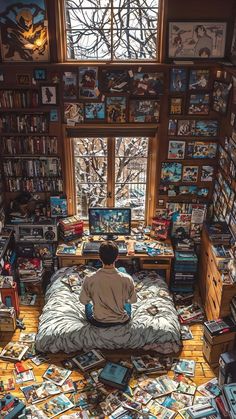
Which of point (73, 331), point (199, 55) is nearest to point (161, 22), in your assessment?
point (199, 55)

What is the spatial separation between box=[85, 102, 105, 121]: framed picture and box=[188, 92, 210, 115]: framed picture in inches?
39.5

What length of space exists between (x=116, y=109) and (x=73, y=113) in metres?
0.50

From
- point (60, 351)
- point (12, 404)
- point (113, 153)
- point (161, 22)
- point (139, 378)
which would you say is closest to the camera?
point (12, 404)

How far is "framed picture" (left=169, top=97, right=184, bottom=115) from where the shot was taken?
505cm

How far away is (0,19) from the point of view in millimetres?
4723

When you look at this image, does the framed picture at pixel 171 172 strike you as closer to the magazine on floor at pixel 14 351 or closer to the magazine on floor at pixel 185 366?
the magazine on floor at pixel 185 366

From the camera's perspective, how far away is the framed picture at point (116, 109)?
5.07 meters

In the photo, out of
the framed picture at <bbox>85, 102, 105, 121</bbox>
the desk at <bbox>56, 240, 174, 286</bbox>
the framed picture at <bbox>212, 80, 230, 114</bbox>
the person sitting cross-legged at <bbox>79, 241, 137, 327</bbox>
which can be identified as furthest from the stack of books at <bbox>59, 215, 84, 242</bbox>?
the framed picture at <bbox>212, 80, 230, 114</bbox>

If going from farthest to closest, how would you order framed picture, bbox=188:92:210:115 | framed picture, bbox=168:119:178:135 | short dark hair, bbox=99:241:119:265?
1. framed picture, bbox=168:119:178:135
2. framed picture, bbox=188:92:210:115
3. short dark hair, bbox=99:241:119:265

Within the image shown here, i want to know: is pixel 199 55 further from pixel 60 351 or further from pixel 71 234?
pixel 60 351

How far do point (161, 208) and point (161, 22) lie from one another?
2172 millimetres

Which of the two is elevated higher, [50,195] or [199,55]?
[199,55]

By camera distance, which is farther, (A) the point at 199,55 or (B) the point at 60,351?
(A) the point at 199,55

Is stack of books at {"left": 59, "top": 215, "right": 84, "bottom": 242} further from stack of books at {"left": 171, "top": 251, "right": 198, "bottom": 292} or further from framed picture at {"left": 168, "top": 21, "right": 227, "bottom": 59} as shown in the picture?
framed picture at {"left": 168, "top": 21, "right": 227, "bottom": 59}
